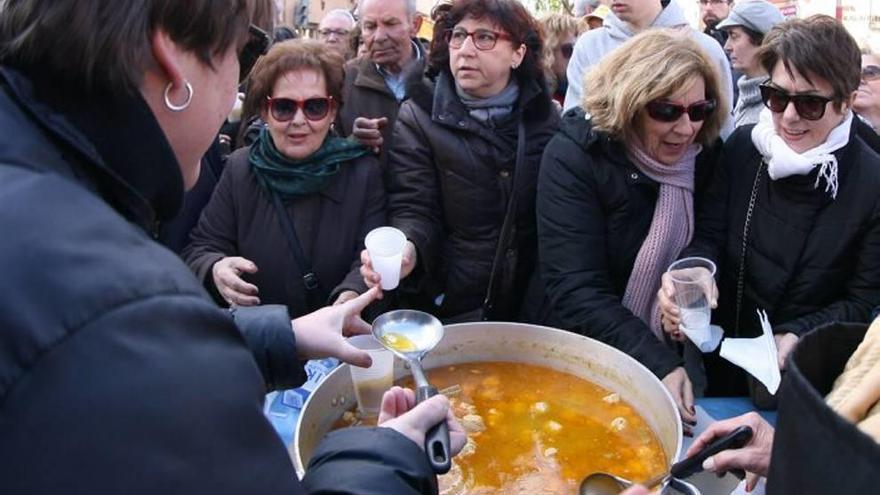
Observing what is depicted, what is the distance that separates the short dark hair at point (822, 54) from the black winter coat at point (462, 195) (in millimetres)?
876

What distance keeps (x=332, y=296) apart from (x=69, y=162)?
1639 mm

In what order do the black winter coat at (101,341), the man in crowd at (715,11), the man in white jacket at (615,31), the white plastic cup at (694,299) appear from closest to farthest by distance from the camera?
1. the black winter coat at (101,341)
2. the white plastic cup at (694,299)
3. the man in white jacket at (615,31)
4. the man in crowd at (715,11)

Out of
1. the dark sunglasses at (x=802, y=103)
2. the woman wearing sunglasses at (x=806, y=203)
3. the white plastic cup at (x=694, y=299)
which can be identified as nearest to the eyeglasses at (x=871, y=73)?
the woman wearing sunglasses at (x=806, y=203)

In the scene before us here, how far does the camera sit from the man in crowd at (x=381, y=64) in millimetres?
3447

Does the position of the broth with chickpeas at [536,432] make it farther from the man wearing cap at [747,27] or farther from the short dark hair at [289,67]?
the man wearing cap at [747,27]

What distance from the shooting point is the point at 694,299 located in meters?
2.06

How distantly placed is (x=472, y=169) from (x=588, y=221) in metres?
0.53

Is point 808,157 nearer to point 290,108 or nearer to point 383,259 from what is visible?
point 383,259

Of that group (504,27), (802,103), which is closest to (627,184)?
(802,103)

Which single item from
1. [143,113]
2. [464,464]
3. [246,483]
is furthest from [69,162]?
[464,464]

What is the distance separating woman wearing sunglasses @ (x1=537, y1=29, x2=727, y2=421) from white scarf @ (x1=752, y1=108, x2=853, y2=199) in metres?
0.25

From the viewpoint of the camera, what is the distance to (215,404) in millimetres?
729

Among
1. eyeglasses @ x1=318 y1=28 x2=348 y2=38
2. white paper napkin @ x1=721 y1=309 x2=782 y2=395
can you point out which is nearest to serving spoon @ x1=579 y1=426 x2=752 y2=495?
white paper napkin @ x1=721 y1=309 x2=782 y2=395

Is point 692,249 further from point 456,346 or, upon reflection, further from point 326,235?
point 326,235
